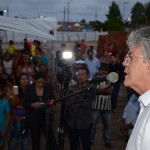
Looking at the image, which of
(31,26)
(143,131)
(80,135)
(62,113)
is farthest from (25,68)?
(143,131)

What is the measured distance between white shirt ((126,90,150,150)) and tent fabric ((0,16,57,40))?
5.75 metres

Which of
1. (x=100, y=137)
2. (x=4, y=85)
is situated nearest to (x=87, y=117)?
(x=4, y=85)

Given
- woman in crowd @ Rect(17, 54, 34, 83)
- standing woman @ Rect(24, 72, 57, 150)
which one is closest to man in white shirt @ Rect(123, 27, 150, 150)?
standing woman @ Rect(24, 72, 57, 150)

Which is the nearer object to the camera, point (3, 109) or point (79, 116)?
point (79, 116)

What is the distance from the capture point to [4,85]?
5801 millimetres

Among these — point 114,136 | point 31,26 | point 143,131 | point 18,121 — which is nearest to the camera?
point 143,131

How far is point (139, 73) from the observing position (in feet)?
5.67

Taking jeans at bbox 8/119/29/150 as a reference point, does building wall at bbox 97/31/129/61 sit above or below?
above

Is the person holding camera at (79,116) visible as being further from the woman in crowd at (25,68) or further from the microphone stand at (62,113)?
A: the woman in crowd at (25,68)

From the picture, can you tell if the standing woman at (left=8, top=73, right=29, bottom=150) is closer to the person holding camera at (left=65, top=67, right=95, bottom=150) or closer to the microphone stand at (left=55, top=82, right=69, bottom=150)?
the person holding camera at (left=65, top=67, right=95, bottom=150)

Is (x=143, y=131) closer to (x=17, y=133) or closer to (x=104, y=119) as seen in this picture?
(x=17, y=133)

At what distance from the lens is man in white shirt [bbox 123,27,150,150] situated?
1.49 meters

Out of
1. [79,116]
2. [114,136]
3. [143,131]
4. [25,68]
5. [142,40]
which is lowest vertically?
[114,136]

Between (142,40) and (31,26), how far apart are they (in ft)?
20.8
